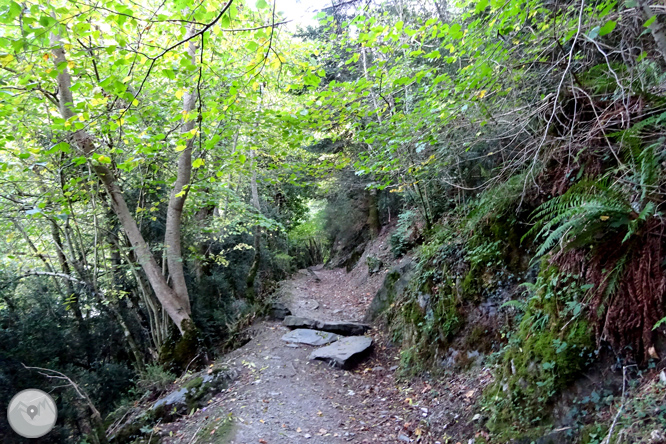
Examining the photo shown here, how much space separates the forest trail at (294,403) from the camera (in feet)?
15.0

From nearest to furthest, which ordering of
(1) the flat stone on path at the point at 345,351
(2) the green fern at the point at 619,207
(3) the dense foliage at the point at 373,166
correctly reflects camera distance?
(2) the green fern at the point at 619,207
(3) the dense foliage at the point at 373,166
(1) the flat stone on path at the point at 345,351

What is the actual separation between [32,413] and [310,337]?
525 centimetres

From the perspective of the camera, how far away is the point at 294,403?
547cm

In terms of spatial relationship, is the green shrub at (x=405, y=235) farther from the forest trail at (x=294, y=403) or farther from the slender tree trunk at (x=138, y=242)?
the slender tree trunk at (x=138, y=242)

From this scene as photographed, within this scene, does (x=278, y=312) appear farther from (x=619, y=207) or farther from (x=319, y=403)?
(x=619, y=207)

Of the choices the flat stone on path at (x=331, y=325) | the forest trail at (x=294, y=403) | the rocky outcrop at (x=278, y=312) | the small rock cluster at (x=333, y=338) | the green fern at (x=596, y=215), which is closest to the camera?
the green fern at (x=596, y=215)

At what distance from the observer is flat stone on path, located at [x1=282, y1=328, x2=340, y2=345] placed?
794cm

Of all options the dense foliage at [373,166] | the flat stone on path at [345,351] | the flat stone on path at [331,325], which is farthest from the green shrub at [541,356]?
the flat stone on path at [331,325]

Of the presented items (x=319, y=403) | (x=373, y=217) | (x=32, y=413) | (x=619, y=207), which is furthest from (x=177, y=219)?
(x=373, y=217)

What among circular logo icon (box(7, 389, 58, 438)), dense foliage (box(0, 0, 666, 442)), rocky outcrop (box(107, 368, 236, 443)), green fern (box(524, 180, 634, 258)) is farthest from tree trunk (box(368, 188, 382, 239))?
green fern (box(524, 180, 634, 258))

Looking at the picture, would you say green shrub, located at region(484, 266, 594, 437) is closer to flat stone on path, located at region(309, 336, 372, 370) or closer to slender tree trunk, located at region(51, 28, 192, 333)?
flat stone on path, located at region(309, 336, 372, 370)

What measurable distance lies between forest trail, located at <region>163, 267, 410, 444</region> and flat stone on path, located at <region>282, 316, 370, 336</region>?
36 centimetres

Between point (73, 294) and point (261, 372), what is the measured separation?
4982 millimetres

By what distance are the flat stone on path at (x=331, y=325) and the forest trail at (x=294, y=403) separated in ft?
1.18
